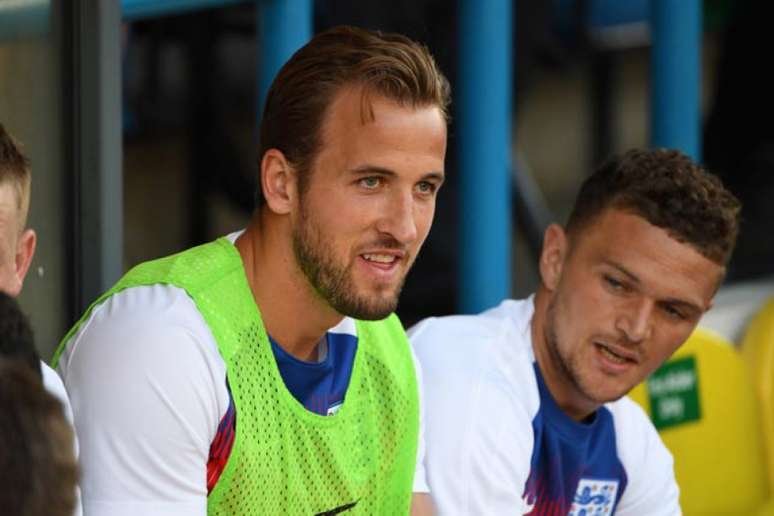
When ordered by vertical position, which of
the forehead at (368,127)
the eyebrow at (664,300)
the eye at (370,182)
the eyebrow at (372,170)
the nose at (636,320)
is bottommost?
the nose at (636,320)

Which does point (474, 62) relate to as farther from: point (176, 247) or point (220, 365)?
point (176, 247)

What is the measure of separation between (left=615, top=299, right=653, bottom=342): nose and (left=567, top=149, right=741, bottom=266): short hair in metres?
0.14

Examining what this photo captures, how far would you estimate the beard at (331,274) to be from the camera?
2.05m

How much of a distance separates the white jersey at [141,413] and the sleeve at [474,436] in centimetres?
60

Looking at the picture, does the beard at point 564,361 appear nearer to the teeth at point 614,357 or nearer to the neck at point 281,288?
the teeth at point 614,357

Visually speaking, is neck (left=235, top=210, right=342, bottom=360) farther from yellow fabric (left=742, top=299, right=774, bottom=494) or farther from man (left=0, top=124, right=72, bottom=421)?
yellow fabric (left=742, top=299, right=774, bottom=494)

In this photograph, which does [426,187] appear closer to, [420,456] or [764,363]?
[420,456]

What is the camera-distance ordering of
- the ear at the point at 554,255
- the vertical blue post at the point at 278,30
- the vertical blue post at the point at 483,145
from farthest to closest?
the vertical blue post at the point at 483,145 < the vertical blue post at the point at 278,30 < the ear at the point at 554,255

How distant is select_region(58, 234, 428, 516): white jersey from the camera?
1877mm

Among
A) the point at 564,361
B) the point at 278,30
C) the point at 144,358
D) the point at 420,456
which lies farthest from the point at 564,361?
the point at 144,358

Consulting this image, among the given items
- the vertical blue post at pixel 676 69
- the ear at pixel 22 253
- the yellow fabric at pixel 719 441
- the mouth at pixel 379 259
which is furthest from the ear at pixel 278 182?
the vertical blue post at pixel 676 69

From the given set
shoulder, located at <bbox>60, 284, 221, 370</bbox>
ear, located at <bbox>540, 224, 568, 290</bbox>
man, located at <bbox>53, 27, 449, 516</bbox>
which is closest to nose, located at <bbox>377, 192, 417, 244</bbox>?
man, located at <bbox>53, 27, 449, 516</bbox>

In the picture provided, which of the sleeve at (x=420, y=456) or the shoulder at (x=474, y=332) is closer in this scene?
the sleeve at (x=420, y=456)

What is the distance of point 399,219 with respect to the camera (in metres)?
2.06
